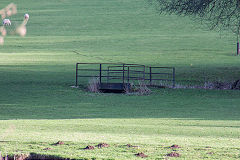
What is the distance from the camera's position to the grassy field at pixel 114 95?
33.3 ft

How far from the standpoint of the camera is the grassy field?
1015cm

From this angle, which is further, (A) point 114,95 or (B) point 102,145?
(A) point 114,95

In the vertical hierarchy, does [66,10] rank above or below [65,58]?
above

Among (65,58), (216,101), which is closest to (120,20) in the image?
(65,58)

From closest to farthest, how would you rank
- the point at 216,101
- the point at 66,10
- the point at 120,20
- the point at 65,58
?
the point at 216,101 < the point at 65,58 < the point at 120,20 < the point at 66,10

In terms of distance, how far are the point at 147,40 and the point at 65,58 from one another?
20012mm

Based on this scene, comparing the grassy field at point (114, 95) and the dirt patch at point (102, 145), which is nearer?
the dirt patch at point (102, 145)

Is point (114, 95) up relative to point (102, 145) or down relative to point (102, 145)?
down

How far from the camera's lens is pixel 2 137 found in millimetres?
10711

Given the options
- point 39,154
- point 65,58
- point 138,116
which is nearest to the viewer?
point 39,154

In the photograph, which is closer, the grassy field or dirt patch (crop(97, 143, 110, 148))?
dirt patch (crop(97, 143, 110, 148))

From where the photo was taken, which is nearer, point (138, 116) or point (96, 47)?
point (138, 116)

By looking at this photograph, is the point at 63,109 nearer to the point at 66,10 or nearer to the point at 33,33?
the point at 33,33

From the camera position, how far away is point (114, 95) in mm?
26047
